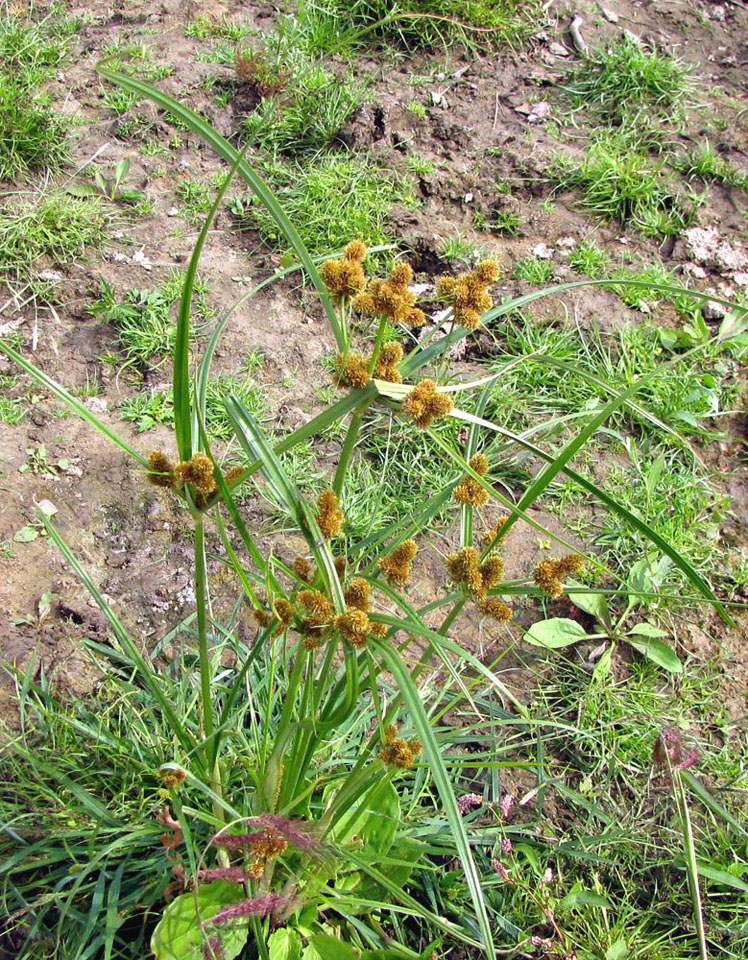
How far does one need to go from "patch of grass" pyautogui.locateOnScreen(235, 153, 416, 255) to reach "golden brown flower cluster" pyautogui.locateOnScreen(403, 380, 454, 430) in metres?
2.17

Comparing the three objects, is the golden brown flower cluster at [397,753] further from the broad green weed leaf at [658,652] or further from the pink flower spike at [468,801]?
the broad green weed leaf at [658,652]

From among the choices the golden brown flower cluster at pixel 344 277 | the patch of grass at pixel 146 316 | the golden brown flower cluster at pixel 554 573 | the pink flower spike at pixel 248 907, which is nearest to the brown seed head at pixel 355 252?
the golden brown flower cluster at pixel 344 277

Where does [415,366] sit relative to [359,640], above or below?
above

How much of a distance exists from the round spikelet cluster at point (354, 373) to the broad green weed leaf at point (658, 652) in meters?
1.52

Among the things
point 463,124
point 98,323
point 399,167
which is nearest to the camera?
point 98,323

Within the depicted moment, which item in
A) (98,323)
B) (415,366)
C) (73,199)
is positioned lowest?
(98,323)

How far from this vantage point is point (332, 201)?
10.3ft

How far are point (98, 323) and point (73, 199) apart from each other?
666 mm

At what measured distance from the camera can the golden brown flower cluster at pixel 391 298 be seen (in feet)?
3.37

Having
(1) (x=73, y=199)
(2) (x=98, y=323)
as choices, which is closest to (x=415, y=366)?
(2) (x=98, y=323)

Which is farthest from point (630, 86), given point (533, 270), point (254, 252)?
point (254, 252)

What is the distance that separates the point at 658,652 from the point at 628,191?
204 cm

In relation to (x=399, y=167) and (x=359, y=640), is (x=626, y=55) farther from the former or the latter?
(x=359, y=640)

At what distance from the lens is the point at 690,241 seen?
324 cm
